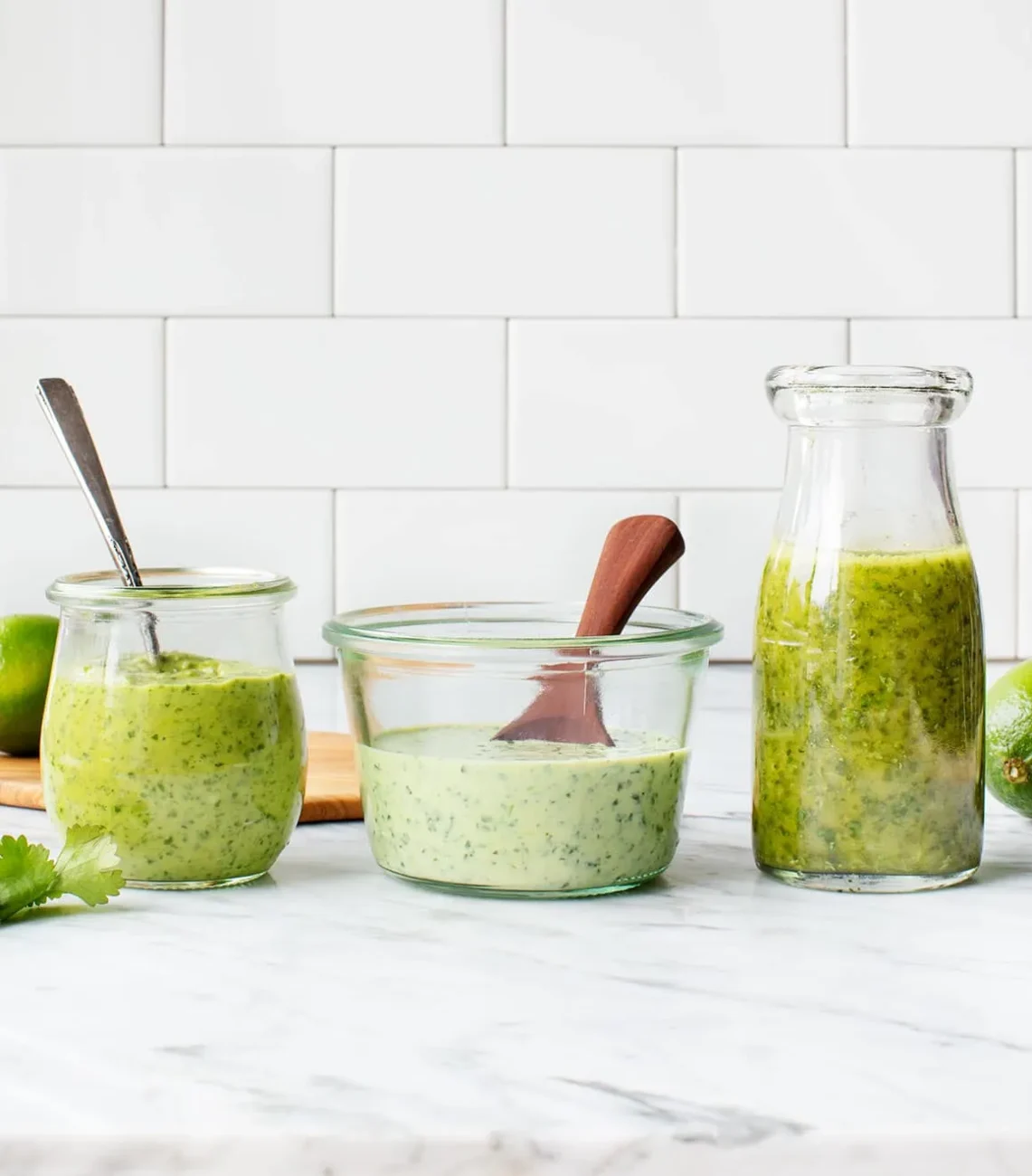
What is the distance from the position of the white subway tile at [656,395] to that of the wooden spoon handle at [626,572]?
0.71 m

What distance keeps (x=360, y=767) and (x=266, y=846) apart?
0.19 ft

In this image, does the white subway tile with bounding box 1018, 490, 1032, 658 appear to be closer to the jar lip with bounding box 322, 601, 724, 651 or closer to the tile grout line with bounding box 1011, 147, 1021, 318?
the tile grout line with bounding box 1011, 147, 1021, 318

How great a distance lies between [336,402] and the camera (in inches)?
56.6

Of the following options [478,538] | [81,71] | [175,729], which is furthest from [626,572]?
[81,71]

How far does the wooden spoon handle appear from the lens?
72 cm

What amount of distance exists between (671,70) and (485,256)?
25 cm

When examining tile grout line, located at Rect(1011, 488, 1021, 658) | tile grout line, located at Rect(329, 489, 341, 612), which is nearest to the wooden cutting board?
tile grout line, located at Rect(329, 489, 341, 612)

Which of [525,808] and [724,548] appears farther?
[724,548]

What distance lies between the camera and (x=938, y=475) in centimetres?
69

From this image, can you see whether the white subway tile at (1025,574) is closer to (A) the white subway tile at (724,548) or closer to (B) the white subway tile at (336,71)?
(A) the white subway tile at (724,548)

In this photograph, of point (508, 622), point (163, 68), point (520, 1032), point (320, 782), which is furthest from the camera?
point (163, 68)

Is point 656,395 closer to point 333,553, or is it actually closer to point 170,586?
point 333,553

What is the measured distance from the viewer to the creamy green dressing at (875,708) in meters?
0.67

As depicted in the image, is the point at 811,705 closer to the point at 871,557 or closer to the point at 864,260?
the point at 871,557
